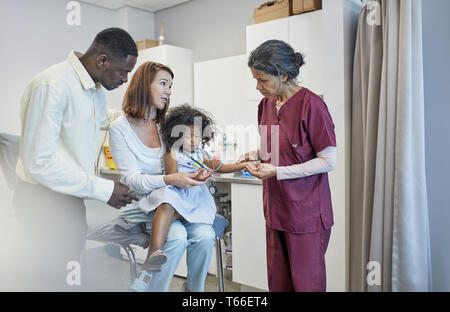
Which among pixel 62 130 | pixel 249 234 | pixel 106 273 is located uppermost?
pixel 62 130

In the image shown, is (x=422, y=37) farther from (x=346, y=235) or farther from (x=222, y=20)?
(x=222, y=20)

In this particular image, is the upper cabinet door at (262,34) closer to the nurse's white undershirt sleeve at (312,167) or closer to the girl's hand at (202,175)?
the nurse's white undershirt sleeve at (312,167)

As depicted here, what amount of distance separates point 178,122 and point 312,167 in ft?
1.80

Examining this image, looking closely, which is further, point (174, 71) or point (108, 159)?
point (174, 71)

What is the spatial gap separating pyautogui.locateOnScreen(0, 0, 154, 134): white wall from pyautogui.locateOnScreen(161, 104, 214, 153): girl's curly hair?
29 cm

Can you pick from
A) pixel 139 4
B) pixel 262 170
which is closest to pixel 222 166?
pixel 262 170

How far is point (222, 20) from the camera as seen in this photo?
105 inches

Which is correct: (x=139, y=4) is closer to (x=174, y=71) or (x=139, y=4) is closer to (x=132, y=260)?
(x=174, y=71)

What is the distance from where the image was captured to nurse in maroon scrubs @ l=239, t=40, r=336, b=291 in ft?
4.60

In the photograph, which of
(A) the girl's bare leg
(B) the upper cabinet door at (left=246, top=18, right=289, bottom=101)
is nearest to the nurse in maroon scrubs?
(A) the girl's bare leg

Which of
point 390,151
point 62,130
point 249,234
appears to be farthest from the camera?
point 249,234

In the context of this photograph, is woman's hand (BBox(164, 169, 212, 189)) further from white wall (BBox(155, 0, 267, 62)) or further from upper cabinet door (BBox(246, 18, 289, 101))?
white wall (BBox(155, 0, 267, 62))

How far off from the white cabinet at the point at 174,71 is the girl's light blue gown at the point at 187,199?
214 mm

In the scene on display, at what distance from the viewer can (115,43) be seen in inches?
39.0
